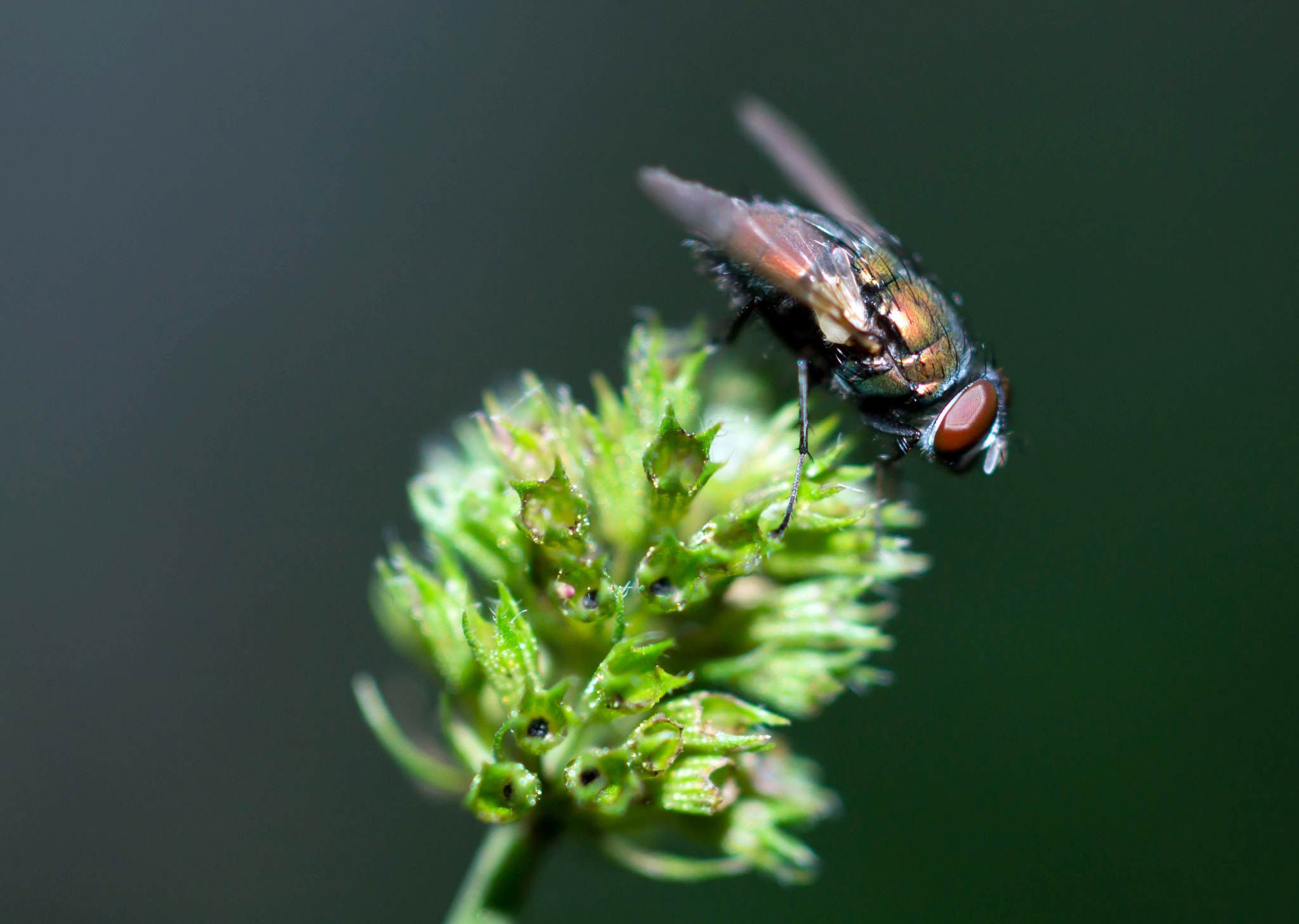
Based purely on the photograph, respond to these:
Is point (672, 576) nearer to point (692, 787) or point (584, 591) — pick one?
point (584, 591)

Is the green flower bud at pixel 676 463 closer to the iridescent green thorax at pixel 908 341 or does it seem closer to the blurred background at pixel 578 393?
the iridescent green thorax at pixel 908 341

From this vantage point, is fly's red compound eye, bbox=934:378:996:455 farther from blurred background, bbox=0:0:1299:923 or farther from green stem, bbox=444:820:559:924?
blurred background, bbox=0:0:1299:923

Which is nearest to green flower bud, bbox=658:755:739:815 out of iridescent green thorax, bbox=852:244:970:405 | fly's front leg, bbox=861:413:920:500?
fly's front leg, bbox=861:413:920:500

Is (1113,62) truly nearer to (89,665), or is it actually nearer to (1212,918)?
(1212,918)

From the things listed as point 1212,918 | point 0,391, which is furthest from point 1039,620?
point 0,391

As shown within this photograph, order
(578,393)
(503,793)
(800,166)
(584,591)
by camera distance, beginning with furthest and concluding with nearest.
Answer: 1. (578,393)
2. (800,166)
3. (584,591)
4. (503,793)

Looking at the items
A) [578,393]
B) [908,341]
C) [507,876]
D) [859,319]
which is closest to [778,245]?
[859,319]

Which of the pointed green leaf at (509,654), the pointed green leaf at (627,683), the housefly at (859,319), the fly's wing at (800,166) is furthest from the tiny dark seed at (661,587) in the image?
the fly's wing at (800,166)
